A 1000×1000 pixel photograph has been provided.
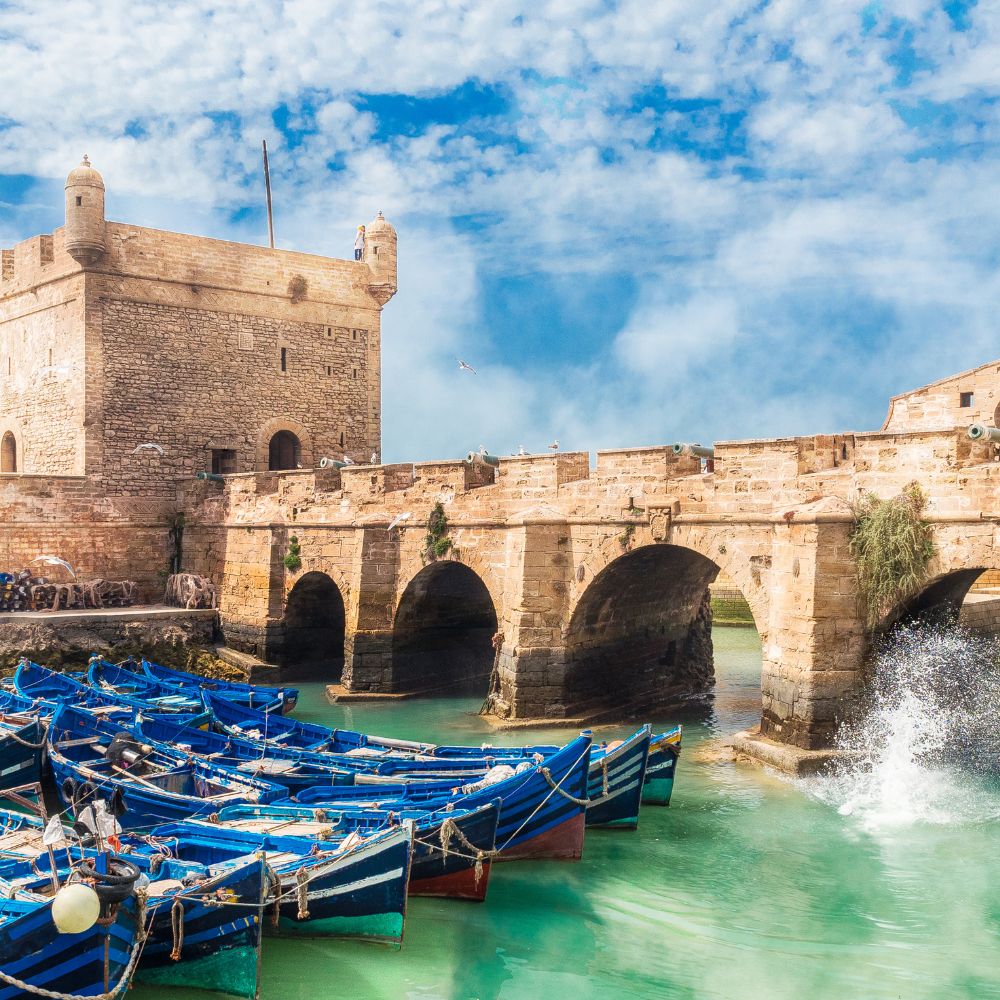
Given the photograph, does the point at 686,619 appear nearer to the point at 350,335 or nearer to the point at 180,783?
the point at 180,783

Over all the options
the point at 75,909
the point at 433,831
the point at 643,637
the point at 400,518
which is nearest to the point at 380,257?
the point at 400,518

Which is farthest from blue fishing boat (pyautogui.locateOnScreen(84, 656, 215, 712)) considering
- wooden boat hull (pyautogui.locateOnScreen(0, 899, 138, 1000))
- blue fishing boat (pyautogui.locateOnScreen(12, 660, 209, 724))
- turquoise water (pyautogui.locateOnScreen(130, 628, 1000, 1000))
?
wooden boat hull (pyautogui.locateOnScreen(0, 899, 138, 1000))

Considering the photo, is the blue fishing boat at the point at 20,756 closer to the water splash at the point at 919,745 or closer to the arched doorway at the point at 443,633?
the arched doorway at the point at 443,633

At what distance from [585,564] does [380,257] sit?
1429 cm

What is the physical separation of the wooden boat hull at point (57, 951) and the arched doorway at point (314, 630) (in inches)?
537

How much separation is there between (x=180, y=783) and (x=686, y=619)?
10.7 meters

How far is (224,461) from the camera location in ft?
83.3

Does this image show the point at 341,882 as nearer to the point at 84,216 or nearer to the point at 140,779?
the point at 140,779

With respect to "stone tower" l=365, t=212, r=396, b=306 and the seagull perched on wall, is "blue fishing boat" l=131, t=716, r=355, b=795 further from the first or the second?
"stone tower" l=365, t=212, r=396, b=306

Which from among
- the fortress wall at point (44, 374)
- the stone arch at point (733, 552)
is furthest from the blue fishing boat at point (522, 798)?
the fortress wall at point (44, 374)

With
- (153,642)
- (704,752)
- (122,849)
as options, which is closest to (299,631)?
(153,642)

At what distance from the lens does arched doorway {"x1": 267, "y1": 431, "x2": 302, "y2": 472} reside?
26.3m

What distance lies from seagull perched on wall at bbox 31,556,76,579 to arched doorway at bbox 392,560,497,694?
6984 mm

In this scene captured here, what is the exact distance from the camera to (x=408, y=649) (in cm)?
1925
